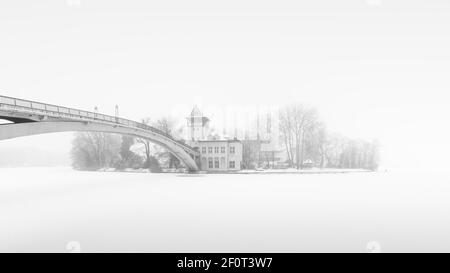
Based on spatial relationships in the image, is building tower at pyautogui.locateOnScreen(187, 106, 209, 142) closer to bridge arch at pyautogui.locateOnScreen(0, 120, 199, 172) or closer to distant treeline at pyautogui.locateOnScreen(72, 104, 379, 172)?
distant treeline at pyautogui.locateOnScreen(72, 104, 379, 172)

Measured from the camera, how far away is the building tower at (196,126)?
49.8 meters

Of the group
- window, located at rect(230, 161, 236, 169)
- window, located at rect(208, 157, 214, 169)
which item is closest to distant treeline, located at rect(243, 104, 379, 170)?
window, located at rect(230, 161, 236, 169)

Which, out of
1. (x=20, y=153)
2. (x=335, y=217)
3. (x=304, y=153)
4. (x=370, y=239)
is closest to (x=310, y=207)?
(x=335, y=217)

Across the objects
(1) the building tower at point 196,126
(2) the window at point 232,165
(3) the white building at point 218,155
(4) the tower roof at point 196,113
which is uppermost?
(4) the tower roof at point 196,113

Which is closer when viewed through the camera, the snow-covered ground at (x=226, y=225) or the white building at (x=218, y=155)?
the snow-covered ground at (x=226, y=225)

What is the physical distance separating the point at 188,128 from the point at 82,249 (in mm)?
44025

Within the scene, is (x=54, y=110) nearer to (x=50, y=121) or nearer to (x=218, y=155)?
(x=50, y=121)

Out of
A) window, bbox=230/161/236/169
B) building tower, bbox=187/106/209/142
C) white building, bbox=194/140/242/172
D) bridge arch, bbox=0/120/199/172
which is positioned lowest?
window, bbox=230/161/236/169

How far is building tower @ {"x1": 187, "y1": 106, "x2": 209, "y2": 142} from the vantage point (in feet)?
163

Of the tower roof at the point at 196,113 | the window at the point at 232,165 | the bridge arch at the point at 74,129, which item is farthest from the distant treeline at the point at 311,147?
the bridge arch at the point at 74,129

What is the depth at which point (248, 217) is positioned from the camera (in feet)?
34.9

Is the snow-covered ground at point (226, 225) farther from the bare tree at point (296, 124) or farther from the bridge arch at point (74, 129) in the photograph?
the bare tree at point (296, 124)

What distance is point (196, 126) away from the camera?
49.9m
